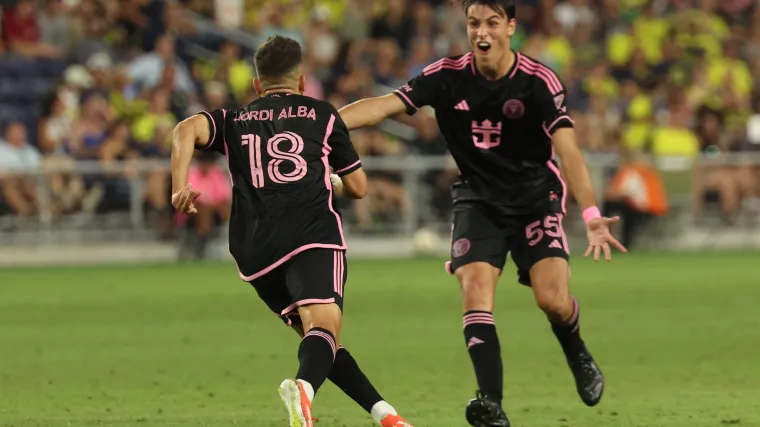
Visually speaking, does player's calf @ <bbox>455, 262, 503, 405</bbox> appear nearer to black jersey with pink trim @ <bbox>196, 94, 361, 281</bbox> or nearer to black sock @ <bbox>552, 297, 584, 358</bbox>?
black sock @ <bbox>552, 297, 584, 358</bbox>

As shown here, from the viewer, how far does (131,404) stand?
8453 mm

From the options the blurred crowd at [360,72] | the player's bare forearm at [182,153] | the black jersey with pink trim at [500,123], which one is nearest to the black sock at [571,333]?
the black jersey with pink trim at [500,123]

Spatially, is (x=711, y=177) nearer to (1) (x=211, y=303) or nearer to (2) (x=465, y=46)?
(2) (x=465, y=46)

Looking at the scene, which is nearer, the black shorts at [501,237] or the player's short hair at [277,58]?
the player's short hair at [277,58]

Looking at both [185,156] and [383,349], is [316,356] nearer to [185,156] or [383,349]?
[185,156]

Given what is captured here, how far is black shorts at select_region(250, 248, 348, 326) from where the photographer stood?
21.9 feet

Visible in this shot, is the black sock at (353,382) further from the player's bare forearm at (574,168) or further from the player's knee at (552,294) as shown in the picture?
the player's bare forearm at (574,168)

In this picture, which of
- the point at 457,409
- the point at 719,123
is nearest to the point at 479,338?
the point at 457,409

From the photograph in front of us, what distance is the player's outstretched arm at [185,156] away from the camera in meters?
6.50

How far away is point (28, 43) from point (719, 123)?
10386 mm

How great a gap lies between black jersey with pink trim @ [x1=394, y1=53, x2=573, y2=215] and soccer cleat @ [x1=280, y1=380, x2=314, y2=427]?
2.10m

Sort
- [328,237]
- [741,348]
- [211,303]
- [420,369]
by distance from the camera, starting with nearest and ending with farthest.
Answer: [328,237]
[420,369]
[741,348]
[211,303]

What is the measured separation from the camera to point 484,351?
290 inches

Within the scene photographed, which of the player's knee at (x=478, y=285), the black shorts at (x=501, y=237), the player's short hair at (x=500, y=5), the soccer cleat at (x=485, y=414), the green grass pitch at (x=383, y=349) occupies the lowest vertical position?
the green grass pitch at (x=383, y=349)
